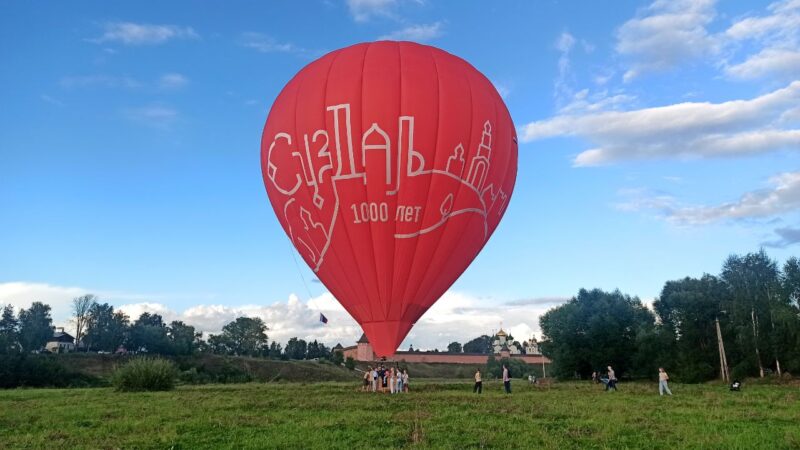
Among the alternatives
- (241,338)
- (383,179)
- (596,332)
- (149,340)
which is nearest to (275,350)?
(241,338)

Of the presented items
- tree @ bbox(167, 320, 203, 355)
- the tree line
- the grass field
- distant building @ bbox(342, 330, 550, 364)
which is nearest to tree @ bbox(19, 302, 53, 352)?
the tree line

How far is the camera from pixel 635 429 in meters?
15.3

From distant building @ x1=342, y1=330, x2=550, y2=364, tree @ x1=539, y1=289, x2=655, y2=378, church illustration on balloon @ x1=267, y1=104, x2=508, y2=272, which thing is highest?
church illustration on balloon @ x1=267, y1=104, x2=508, y2=272

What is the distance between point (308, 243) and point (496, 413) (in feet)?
37.7

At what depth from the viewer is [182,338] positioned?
11269 cm

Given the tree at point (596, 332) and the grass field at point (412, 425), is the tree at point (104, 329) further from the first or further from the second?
the grass field at point (412, 425)

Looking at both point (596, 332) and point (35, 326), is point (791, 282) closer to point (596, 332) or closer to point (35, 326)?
point (596, 332)

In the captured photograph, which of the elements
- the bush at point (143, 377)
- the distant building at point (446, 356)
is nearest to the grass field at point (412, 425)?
the bush at point (143, 377)

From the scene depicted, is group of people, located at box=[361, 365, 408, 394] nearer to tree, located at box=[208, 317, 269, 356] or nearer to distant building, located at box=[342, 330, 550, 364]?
distant building, located at box=[342, 330, 550, 364]

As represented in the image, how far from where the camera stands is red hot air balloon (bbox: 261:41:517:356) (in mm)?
24219

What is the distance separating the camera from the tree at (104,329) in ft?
373

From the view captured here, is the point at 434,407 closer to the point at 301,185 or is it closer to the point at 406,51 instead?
A: the point at 301,185

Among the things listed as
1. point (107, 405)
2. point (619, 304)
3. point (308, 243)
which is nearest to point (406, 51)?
point (308, 243)

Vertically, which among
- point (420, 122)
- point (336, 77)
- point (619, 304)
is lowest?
point (619, 304)
